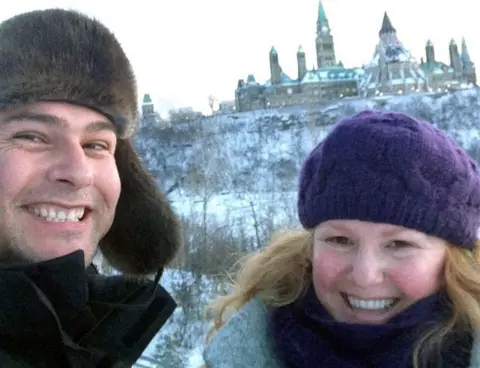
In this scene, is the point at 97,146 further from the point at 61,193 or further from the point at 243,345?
the point at 243,345

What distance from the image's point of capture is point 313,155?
1479 mm

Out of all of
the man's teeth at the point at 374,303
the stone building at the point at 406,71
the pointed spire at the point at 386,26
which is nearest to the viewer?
the man's teeth at the point at 374,303

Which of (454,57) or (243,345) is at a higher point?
A: (454,57)

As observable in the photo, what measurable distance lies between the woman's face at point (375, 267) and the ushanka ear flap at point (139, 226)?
1.76 ft

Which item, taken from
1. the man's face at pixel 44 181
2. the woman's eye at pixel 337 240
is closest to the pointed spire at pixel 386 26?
the woman's eye at pixel 337 240

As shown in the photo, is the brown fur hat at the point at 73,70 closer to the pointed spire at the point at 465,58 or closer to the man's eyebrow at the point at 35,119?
the man's eyebrow at the point at 35,119

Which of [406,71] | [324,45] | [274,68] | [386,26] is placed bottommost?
[406,71]

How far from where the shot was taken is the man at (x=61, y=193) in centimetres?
125

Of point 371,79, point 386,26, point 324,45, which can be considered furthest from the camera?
point 324,45

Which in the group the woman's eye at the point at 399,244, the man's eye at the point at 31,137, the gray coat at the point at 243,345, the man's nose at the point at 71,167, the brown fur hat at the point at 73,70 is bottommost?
the gray coat at the point at 243,345

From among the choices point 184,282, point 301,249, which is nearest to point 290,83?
point 184,282

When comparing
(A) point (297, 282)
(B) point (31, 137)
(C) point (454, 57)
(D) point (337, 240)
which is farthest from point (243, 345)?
(C) point (454, 57)

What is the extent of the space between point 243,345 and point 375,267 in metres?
0.37

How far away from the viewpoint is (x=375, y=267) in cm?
130
